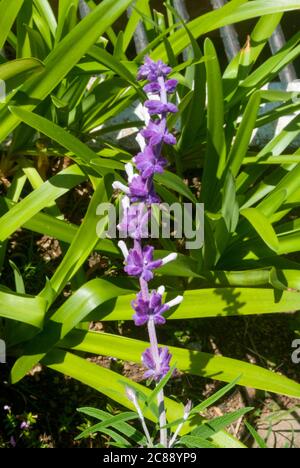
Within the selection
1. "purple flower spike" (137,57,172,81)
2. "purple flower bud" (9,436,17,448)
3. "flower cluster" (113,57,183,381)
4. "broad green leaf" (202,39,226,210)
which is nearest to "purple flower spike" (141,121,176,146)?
"flower cluster" (113,57,183,381)

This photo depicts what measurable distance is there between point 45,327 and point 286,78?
1.49m

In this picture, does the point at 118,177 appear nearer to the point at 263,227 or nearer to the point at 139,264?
the point at 263,227

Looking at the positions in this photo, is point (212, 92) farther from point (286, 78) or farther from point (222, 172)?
point (286, 78)

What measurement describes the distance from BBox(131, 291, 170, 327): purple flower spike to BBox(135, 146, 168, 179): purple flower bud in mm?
215

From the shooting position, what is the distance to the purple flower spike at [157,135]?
106cm

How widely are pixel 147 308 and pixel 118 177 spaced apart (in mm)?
529

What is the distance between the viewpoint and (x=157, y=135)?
1061 millimetres

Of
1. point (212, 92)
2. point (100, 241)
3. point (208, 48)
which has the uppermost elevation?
point (208, 48)

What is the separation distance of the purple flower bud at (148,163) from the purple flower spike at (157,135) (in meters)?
0.02

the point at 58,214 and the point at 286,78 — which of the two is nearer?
the point at 58,214

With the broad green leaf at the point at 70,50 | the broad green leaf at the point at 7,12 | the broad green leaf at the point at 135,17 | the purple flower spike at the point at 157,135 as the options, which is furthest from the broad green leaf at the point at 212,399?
the broad green leaf at the point at 135,17
